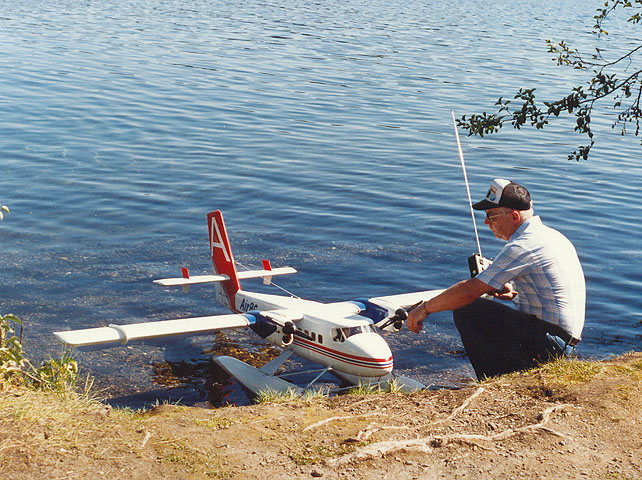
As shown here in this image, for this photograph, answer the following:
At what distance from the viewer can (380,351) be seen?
1168 centimetres

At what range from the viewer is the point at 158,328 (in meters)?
11.5

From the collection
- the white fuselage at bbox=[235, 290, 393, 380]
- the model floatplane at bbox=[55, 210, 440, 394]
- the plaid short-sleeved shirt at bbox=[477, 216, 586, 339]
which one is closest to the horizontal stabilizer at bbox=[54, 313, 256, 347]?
the model floatplane at bbox=[55, 210, 440, 394]

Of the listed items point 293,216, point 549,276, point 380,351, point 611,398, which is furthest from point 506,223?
point 293,216

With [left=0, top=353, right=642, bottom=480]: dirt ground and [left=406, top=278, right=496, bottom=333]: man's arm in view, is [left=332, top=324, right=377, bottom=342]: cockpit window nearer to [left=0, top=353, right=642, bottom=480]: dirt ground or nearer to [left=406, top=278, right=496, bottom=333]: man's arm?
[left=0, top=353, right=642, bottom=480]: dirt ground

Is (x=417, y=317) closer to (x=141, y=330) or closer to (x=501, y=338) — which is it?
(x=501, y=338)

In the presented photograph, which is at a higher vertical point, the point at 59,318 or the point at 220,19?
the point at 220,19

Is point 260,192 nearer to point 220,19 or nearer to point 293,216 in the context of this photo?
point 293,216

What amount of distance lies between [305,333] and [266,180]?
42.2ft

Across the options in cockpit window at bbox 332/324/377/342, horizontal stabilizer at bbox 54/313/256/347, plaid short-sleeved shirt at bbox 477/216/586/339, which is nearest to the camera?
plaid short-sleeved shirt at bbox 477/216/586/339

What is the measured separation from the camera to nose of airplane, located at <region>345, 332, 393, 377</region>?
1163 centimetres

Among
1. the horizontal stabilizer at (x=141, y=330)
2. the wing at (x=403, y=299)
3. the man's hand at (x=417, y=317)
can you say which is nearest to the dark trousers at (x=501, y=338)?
the man's hand at (x=417, y=317)

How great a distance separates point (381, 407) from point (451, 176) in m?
19.7

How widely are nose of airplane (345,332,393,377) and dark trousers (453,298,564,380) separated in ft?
9.93

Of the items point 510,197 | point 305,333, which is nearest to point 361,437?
point 510,197
